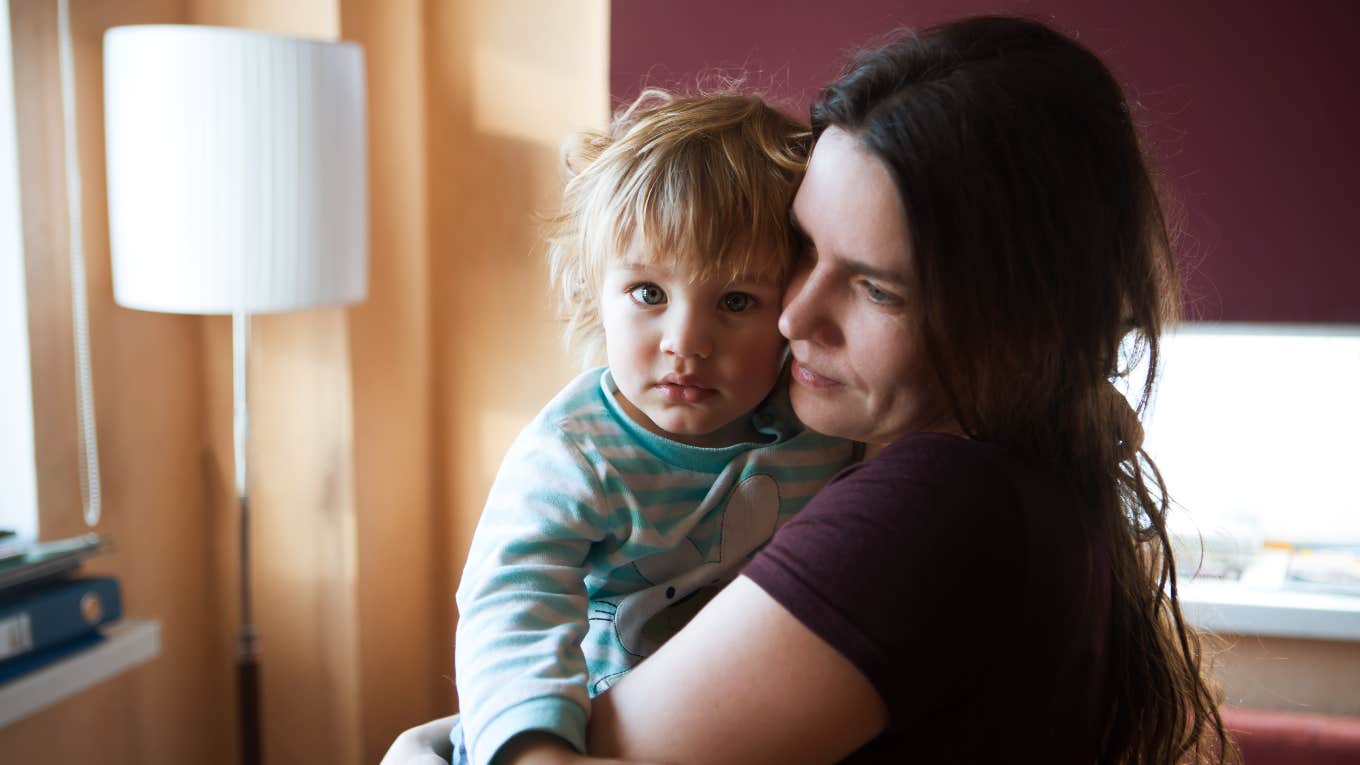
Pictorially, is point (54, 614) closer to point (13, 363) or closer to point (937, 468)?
point (13, 363)

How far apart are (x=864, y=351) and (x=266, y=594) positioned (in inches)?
92.2

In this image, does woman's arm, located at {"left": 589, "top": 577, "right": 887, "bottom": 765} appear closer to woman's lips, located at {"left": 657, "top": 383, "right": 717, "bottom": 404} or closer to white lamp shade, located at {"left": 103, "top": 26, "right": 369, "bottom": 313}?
woman's lips, located at {"left": 657, "top": 383, "right": 717, "bottom": 404}

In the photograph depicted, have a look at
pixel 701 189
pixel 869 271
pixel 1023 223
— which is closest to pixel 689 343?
→ pixel 701 189

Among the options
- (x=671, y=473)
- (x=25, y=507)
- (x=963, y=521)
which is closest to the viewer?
(x=963, y=521)

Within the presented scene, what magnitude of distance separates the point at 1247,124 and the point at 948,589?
2.02m

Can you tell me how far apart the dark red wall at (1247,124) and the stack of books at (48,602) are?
5.33ft

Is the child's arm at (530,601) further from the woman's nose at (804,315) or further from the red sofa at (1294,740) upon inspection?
the red sofa at (1294,740)

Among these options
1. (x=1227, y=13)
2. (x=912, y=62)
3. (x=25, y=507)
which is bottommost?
(x=25, y=507)

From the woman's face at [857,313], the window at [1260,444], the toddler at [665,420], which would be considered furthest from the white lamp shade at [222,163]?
the window at [1260,444]

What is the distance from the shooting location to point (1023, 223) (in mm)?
854

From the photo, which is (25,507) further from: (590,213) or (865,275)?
(865,275)

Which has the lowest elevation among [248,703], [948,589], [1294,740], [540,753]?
[248,703]

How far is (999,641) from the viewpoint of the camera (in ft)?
2.65

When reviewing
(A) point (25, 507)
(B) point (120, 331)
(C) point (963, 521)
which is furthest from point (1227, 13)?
(A) point (25, 507)
